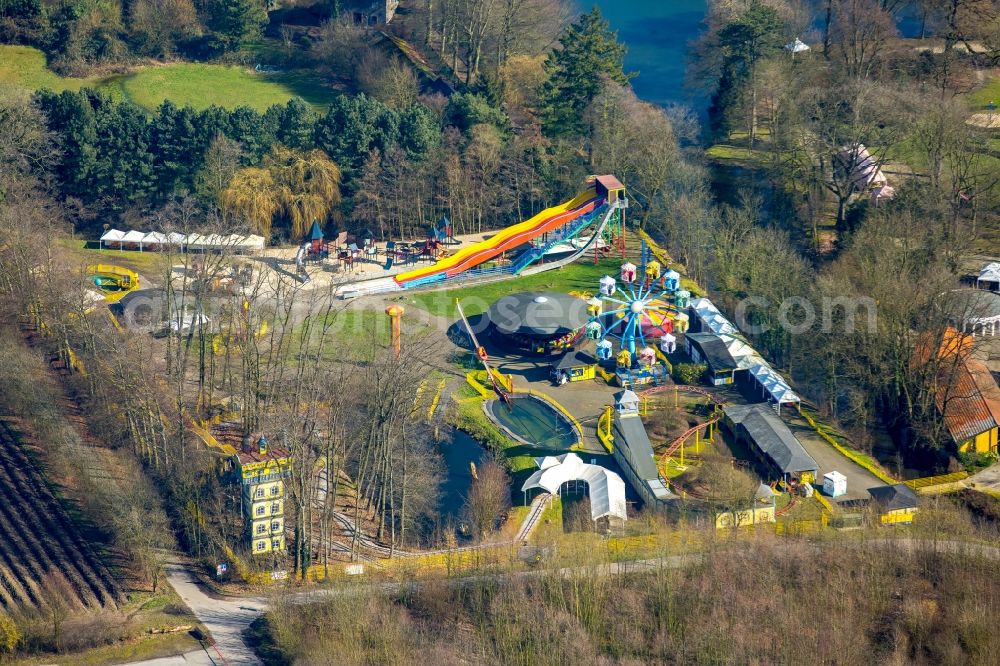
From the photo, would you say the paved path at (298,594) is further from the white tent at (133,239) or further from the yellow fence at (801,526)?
the white tent at (133,239)

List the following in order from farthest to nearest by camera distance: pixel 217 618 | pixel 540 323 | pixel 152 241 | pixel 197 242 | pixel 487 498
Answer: pixel 152 241 → pixel 197 242 → pixel 540 323 → pixel 487 498 → pixel 217 618

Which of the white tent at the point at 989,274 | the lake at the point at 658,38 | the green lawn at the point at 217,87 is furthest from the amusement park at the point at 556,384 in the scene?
the lake at the point at 658,38

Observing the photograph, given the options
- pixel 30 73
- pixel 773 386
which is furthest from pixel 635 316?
pixel 30 73

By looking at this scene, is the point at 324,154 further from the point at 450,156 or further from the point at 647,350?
the point at 647,350

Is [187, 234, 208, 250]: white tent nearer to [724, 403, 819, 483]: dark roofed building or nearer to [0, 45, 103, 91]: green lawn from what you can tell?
[0, 45, 103, 91]: green lawn

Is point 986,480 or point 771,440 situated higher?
point 771,440

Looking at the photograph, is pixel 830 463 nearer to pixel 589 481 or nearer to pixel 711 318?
pixel 589 481
